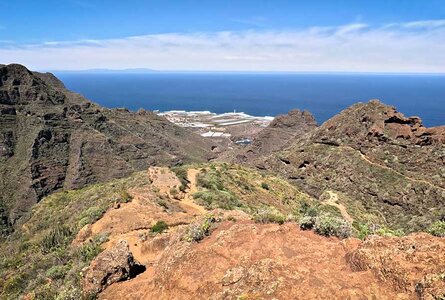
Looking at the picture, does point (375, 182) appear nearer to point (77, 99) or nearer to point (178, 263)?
point (178, 263)

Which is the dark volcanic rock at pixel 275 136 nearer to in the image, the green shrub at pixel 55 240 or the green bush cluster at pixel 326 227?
the green shrub at pixel 55 240

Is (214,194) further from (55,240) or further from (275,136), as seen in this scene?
(275,136)

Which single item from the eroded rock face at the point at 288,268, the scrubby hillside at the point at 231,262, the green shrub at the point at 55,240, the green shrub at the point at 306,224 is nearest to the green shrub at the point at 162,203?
the scrubby hillside at the point at 231,262

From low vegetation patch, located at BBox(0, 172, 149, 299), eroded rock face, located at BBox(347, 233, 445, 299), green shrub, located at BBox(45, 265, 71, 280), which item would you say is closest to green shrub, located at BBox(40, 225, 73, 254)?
low vegetation patch, located at BBox(0, 172, 149, 299)

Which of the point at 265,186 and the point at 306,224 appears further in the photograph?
→ the point at 265,186

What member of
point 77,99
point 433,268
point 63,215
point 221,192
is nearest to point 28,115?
point 77,99

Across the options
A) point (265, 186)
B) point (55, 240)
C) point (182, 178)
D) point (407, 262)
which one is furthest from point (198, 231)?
point (265, 186)
